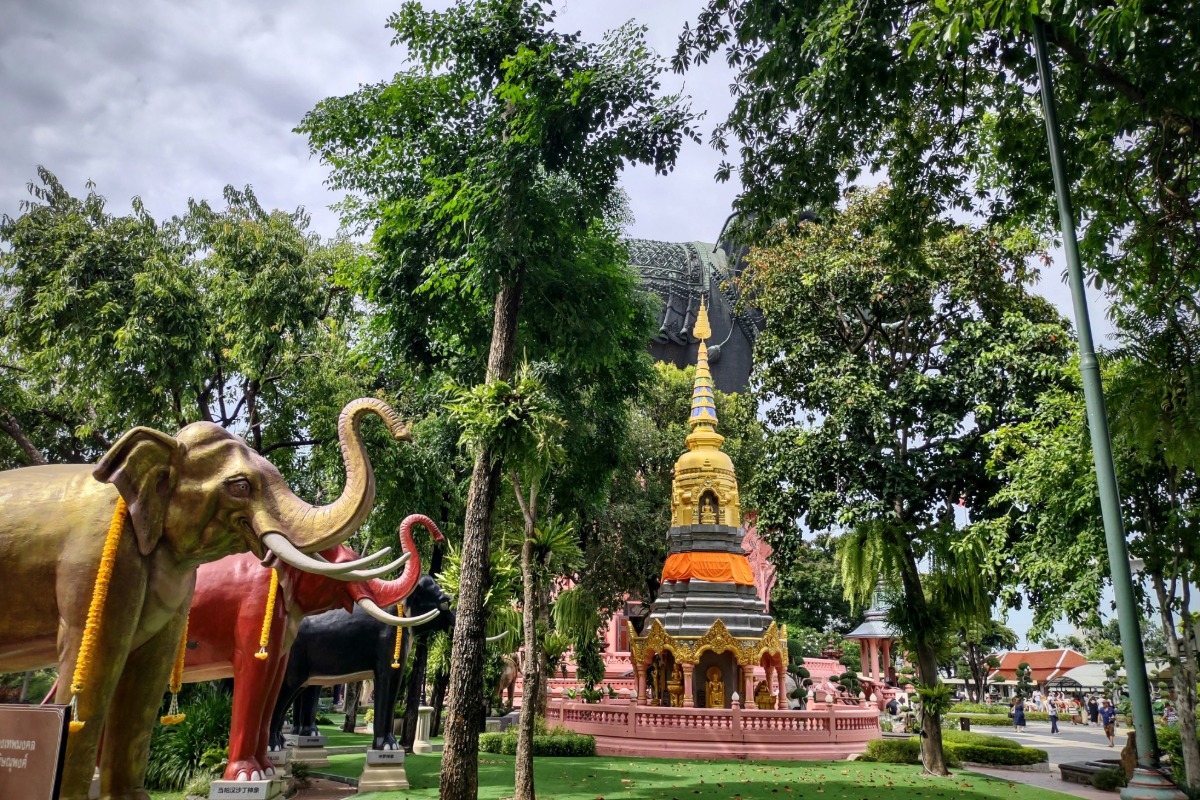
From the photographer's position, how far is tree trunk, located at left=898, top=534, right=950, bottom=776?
16703 millimetres

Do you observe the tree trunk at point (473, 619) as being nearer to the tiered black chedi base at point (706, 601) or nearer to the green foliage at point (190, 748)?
the green foliage at point (190, 748)

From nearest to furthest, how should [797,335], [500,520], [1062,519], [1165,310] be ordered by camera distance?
[1165,310] < [1062,519] < [797,335] < [500,520]

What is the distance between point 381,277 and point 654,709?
12.7m

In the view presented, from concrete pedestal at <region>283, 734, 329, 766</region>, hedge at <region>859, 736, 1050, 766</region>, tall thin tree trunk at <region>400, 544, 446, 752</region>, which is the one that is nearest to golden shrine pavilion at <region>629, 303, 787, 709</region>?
hedge at <region>859, 736, 1050, 766</region>

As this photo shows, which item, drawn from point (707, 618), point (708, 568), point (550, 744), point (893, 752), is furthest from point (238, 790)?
point (708, 568)

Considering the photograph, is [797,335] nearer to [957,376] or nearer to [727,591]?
[957,376]

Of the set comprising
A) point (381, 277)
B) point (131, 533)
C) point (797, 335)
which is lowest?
point (131, 533)

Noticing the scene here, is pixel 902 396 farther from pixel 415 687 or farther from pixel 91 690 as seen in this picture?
pixel 91 690

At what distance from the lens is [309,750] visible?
13953 millimetres

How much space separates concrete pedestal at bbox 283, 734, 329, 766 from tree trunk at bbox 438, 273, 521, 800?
16.1 ft

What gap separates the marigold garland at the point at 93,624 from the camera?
4715 mm

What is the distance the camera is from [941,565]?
16781 mm

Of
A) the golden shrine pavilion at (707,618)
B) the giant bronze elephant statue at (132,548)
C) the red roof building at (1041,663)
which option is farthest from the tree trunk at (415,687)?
the red roof building at (1041,663)

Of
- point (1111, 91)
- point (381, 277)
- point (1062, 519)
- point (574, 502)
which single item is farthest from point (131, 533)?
point (574, 502)
